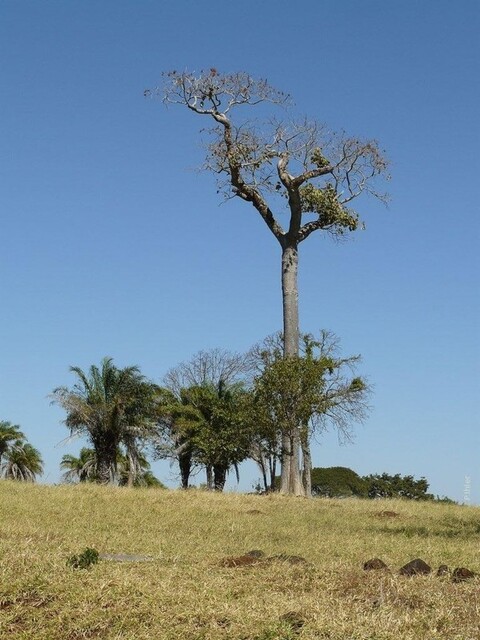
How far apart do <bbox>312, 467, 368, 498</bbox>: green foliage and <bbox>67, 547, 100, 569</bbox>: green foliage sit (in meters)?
60.7

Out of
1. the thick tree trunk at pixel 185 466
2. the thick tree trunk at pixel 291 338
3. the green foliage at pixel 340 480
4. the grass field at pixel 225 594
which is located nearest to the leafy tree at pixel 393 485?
the green foliage at pixel 340 480

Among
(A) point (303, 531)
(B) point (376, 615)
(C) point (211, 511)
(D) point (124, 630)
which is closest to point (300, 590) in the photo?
(B) point (376, 615)

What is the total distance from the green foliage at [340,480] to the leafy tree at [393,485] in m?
0.69

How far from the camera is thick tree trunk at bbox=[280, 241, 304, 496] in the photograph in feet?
111

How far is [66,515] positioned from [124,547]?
663cm

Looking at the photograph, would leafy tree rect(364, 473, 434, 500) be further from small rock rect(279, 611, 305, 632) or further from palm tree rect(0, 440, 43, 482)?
small rock rect(279, 611, 305, 632)

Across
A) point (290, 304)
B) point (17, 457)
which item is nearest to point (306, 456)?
point (290, 304)

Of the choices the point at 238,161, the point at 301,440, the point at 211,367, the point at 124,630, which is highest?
the point at 238,161

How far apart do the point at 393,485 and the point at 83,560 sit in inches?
2528

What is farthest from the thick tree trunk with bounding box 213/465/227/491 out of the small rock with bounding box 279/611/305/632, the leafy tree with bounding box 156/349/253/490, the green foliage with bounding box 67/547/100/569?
the small rock with bounding box 279/611/305/632

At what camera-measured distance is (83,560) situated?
9.23 metres

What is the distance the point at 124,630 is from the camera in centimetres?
744

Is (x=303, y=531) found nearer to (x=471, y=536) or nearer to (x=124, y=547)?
(x=471, y=536)

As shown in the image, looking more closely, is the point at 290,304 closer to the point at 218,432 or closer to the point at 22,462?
the point at 218,432
